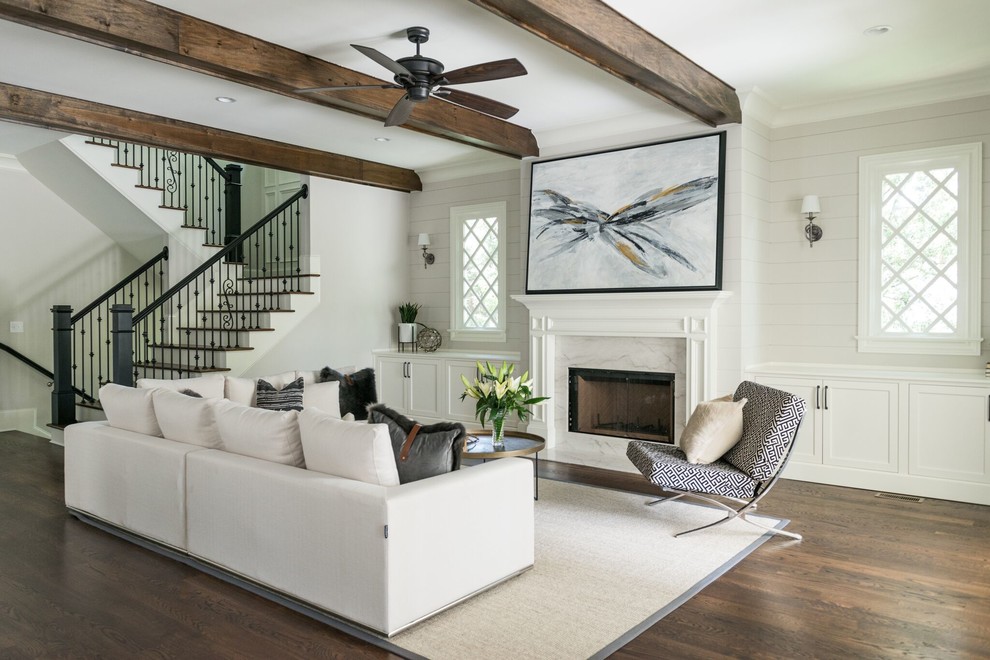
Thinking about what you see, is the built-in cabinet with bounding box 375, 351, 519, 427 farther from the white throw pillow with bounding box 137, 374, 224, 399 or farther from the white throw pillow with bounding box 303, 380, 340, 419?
the white throw pillow with bounding box 137, 374, 224, 399

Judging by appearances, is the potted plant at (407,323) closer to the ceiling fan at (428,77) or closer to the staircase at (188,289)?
the staircase at (188,289)

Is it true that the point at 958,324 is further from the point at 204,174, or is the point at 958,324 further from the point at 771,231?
the point at 204,174

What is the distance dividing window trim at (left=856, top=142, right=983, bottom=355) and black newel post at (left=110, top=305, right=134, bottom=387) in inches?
231

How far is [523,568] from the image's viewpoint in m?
3.67

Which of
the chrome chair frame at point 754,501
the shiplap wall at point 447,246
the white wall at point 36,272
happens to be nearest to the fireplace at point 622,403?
the shiplap wall at point 447,246

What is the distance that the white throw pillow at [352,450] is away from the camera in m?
3.17

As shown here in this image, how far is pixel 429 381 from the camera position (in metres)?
7.91

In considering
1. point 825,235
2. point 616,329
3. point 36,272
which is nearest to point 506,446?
point 616,329

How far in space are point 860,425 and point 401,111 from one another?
3833mm

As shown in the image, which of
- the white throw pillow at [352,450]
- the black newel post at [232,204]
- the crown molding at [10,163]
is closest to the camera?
the white throw pillow at [352,450]

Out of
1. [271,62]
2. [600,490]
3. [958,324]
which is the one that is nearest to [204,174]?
[271,62]

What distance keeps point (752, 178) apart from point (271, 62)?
3601mm

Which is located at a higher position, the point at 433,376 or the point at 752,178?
the point at 752,178

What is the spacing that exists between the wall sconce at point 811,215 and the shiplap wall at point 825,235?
0.17 feet
